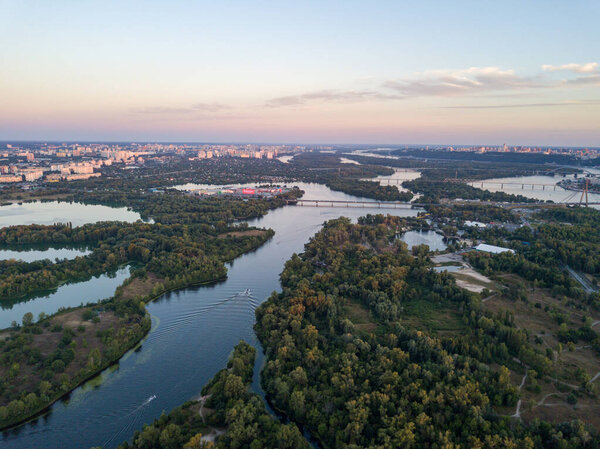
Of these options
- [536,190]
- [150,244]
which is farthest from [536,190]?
[150,244]

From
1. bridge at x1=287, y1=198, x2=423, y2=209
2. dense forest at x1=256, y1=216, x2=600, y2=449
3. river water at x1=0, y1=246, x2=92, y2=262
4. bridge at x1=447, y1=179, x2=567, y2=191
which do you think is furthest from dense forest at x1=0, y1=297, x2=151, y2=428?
bridge at x1=447, y1=179, x2=567, y2=191

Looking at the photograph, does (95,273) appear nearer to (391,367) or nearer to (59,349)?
(59,349)

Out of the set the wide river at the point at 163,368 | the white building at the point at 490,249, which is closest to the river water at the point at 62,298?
the wide river at the point at 163,368

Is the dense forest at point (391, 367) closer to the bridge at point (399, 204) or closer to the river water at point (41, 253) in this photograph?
the river water at point (41, 253)

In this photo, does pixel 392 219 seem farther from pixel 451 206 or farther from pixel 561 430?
pixel 561 430

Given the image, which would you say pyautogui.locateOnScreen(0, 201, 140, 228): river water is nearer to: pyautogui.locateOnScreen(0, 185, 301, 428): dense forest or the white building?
pyautogui.locateOnScreen(0, 185, 301, 428): dense forest

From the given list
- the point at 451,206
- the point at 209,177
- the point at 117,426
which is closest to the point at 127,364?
the point at 117,426

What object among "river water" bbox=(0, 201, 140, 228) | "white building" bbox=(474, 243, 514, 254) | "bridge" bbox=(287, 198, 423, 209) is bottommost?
"white building" bbox=(474, 243, 514, 254)
